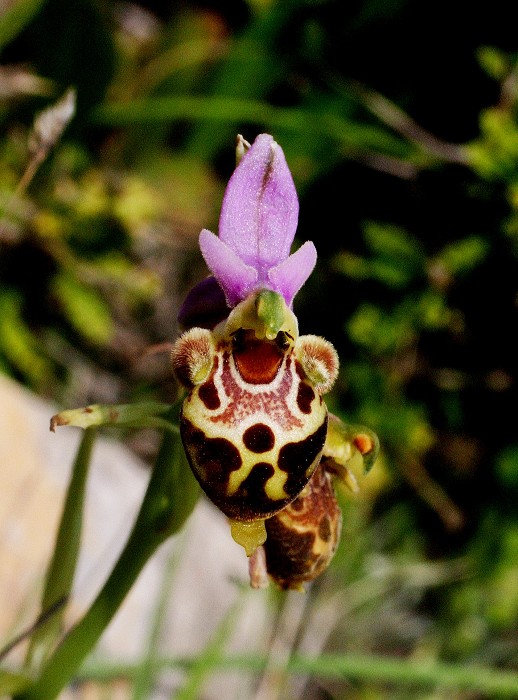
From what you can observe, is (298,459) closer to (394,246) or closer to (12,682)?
(12,682)

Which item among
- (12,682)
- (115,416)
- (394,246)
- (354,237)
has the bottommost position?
(354,237)

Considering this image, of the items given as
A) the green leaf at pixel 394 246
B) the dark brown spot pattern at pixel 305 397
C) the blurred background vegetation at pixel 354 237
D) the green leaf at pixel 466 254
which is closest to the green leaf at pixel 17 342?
the blurred background vegetation at pixel 354 237

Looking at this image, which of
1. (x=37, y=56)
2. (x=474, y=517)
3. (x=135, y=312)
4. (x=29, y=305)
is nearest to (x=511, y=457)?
(x=474, y=517)

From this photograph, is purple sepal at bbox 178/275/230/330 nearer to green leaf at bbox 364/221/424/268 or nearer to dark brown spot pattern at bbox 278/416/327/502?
dark brown spot pattern at bbox 278/416/327/502

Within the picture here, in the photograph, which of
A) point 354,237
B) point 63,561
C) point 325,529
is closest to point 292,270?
point 325,529

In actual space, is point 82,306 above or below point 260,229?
below

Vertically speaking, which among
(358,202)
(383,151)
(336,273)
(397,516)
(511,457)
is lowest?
(397,516)

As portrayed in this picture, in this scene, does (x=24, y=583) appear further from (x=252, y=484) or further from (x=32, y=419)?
(x=252, y=484)
